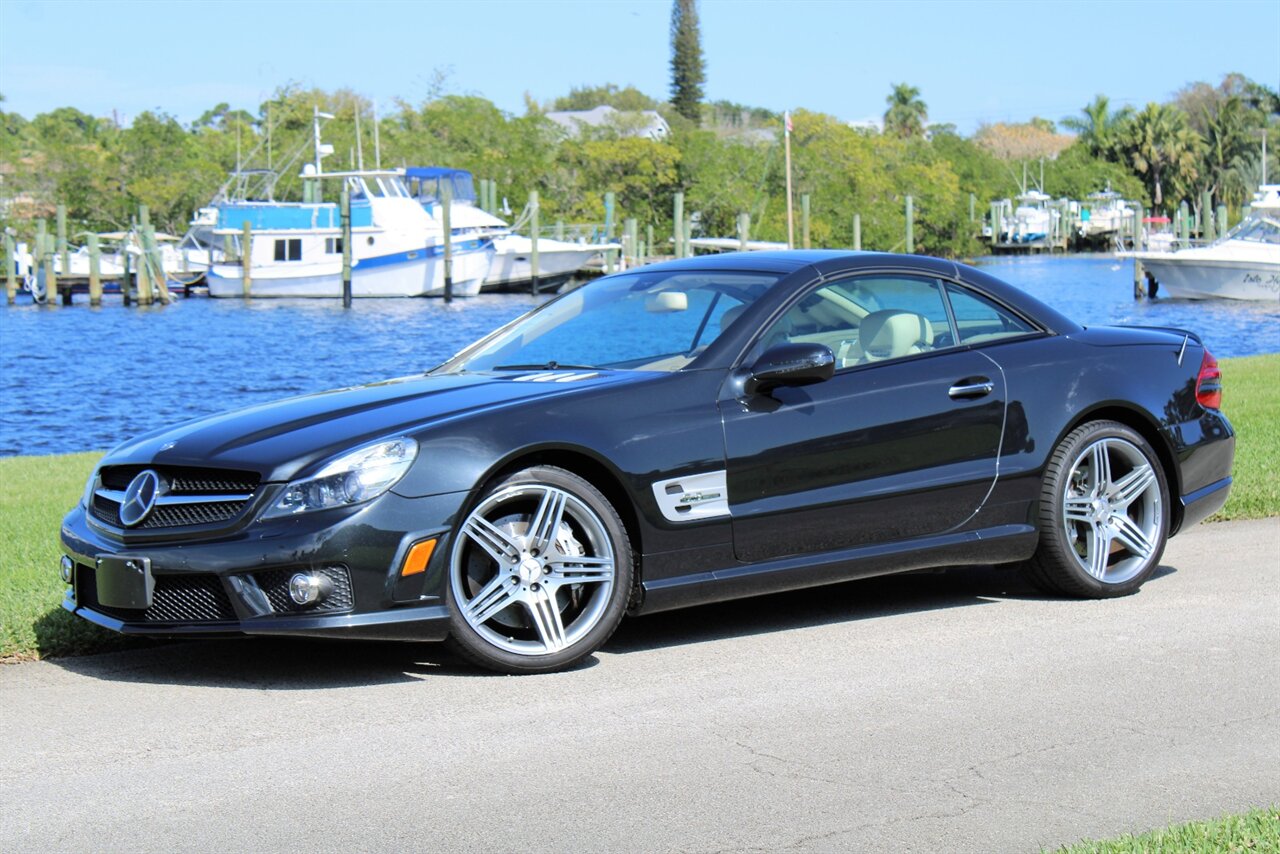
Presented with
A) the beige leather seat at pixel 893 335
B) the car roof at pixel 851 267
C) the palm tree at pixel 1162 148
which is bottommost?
the beige leather seat at pixel 893 335

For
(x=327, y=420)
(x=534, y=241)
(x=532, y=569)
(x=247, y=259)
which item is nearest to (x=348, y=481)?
(x=327, y=420)

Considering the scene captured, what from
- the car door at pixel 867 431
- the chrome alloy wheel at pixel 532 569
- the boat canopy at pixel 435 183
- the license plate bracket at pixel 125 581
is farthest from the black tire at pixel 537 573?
the boat canopy at pixel 435 183

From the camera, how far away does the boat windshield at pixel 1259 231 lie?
5134 centimetres

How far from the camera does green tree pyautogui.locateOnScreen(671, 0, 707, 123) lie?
469ft

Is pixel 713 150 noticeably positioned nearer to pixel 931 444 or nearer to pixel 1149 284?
pixel 1149 284

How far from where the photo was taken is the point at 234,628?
5453mm

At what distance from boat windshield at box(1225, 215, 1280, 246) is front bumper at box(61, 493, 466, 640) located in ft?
164

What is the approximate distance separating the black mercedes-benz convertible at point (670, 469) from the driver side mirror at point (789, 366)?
1cm

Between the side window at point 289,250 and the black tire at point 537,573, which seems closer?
the black tire at point 537,573

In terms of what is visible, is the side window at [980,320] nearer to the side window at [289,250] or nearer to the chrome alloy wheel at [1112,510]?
the chrome alloy wheel at [1112,510]

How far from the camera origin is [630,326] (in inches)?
267

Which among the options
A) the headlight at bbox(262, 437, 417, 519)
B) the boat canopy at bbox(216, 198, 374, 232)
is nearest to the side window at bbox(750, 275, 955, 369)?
the headlight at bbox(262, 437, 417, 519)

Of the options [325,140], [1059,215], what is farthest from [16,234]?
[1059,215]

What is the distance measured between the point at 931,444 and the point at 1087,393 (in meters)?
0.90
